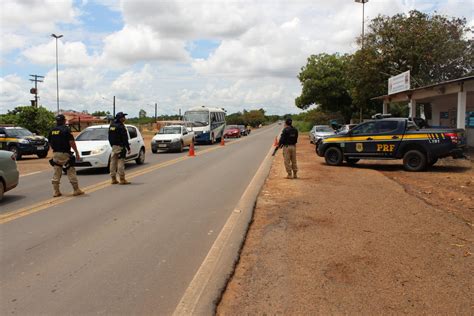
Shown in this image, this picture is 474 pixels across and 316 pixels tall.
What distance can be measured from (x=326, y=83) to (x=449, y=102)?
72.1ft

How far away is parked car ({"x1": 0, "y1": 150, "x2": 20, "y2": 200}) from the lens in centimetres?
918

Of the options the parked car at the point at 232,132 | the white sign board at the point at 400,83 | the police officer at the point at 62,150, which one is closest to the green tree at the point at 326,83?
the parked car at the point at 232,132

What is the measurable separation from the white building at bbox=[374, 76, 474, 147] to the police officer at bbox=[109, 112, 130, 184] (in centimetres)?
1330

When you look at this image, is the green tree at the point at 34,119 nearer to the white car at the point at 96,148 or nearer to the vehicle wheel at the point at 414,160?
the white car at the point at 96,148

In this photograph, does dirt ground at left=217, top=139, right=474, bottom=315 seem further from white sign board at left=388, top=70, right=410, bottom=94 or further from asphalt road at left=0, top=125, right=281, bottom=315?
white sign board at left=388, top=70, right=410, bottom=94

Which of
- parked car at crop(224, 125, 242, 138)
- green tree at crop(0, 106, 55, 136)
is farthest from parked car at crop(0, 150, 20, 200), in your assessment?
parked car at crop(224, 125, 242, 138)

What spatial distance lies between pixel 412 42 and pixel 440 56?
A: 2110 mm

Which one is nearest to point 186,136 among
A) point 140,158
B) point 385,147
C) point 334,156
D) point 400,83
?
point 140,158

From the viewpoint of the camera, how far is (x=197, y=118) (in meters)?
34.5

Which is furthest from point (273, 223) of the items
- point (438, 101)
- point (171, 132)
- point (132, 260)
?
point (438, 101)

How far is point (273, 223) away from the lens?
7.05m

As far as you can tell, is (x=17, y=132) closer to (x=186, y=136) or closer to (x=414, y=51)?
(x=186, y=136)

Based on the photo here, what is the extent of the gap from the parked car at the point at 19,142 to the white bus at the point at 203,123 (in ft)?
43.0

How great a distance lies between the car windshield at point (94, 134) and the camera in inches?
595
